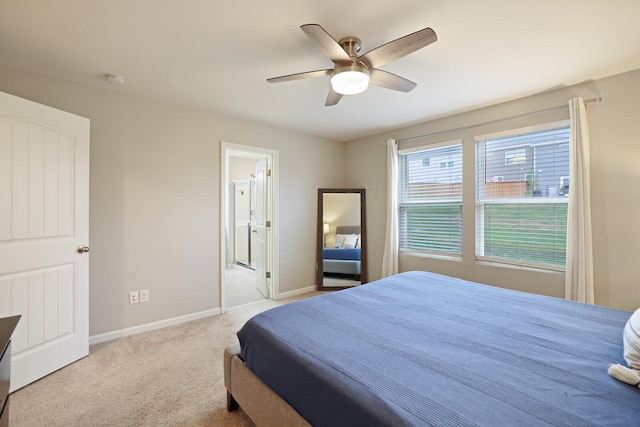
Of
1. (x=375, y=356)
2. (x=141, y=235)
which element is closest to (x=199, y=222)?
(x=141, y=235)

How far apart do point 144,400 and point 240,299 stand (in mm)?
2127

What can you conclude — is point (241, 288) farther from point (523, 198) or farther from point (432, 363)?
point (523, 198)

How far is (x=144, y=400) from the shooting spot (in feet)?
6.03

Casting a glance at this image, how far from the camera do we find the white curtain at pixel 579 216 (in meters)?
2.38

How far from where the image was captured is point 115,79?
238cm

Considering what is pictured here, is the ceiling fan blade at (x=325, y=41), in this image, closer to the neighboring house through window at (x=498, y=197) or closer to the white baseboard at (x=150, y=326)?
the neighboring house through window at (x=498, y=197)

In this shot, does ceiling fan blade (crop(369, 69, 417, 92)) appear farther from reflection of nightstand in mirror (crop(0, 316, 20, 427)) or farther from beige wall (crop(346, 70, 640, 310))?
reflection of nightstand in mirror (crop(0, 316, 20, 427))

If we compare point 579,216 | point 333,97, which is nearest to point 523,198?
point 579,216

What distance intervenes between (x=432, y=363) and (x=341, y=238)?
3.16 m

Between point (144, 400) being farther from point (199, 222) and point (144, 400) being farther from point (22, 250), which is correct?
point (199, 222)

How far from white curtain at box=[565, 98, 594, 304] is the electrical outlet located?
4001 mm

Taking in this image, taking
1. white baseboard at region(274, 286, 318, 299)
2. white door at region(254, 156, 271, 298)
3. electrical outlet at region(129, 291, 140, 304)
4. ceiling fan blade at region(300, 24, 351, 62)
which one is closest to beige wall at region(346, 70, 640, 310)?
ceiling fan blade at region(300, 24, 351, 62)

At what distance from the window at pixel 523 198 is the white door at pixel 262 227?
2668 mm

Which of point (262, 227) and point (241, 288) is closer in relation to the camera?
point (262, 227)
